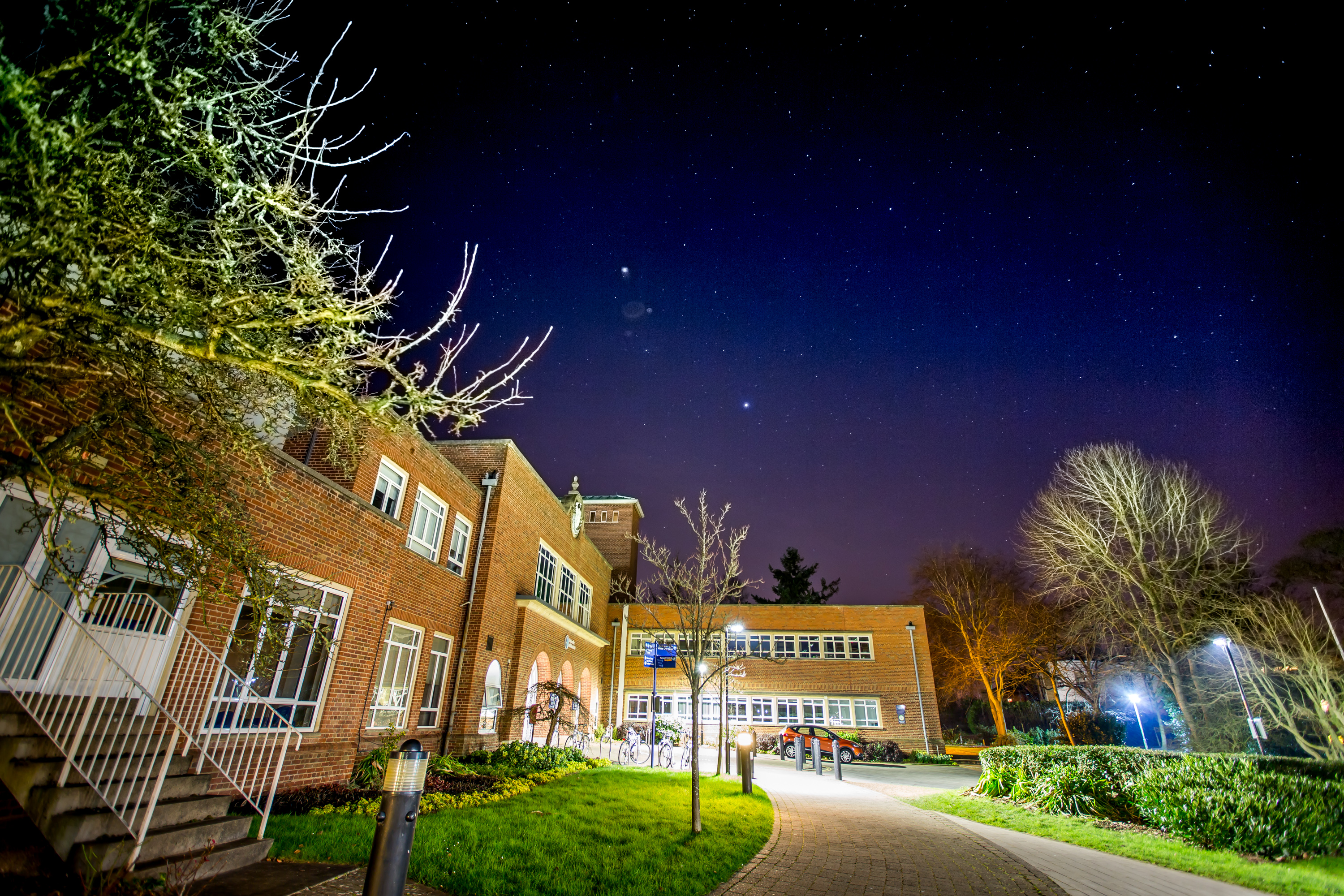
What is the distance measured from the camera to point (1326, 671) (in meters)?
15.3

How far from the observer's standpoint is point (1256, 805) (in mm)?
7531

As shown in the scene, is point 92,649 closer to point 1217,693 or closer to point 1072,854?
point 1072,854

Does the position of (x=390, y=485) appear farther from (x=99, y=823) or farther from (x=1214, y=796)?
(x=1214, y=796)

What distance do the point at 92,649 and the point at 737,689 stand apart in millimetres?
30301

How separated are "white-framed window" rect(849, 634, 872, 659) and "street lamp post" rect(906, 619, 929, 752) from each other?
7.06ft

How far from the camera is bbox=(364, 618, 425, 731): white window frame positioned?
11508mm

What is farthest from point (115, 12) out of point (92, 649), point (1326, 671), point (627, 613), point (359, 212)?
point (627, 613)

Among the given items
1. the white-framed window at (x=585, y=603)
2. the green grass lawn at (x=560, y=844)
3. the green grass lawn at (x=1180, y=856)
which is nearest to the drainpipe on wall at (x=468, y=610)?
the green grass lawn at (x=560, y=844)

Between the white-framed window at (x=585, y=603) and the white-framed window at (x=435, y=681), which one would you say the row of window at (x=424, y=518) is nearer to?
the white-framed window at (x=435, y=681)

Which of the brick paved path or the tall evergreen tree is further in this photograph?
the tall evergreen tree

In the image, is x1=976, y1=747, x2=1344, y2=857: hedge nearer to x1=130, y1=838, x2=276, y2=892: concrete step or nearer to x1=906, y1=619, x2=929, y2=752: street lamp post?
x1=130, y1=838, x2=276, y2=892: concrete step

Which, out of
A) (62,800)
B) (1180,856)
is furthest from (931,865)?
(62,800)

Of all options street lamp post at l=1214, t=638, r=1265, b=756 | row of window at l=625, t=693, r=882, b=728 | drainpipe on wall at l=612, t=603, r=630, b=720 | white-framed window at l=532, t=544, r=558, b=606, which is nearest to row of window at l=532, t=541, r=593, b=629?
white-framed window at l=532, t=544, r=558, b=606

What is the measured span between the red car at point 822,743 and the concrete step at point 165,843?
23.0m
